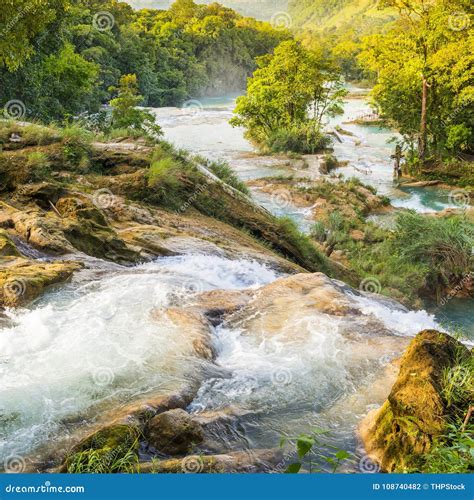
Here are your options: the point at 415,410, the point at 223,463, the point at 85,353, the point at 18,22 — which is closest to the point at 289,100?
the point at 18,22

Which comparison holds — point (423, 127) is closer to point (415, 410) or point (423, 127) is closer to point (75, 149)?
point (75, 149)

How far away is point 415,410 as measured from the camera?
3.89 metres

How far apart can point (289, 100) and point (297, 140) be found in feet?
10.2

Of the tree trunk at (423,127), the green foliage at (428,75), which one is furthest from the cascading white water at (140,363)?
the tree trunk at (423,127)

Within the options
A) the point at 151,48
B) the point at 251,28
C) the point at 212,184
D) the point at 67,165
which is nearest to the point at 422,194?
the point at 212,184

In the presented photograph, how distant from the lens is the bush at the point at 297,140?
32.6 metres

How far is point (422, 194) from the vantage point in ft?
81.3

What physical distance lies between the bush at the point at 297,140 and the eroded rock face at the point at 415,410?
94.3 feet

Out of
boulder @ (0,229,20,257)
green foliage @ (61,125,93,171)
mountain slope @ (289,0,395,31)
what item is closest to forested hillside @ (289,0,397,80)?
mountain slope @ (289,0,395,31)

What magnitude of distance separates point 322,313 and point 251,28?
301 feet

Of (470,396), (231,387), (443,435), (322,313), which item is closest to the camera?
(443,435)

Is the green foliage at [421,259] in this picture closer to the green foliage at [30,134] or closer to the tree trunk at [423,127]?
the green foliage at [30,134]

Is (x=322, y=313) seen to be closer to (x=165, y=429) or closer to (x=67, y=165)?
(x=165, y=429)

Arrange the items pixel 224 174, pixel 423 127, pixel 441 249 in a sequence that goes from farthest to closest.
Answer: pixel 423 127 → pixel 224 174 → pixel 441 249
